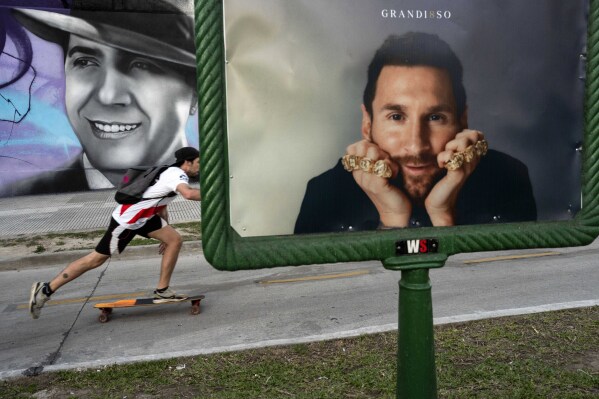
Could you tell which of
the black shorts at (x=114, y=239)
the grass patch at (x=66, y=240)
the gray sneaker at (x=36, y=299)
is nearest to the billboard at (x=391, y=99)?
the black shorts at (x=114, y=239)

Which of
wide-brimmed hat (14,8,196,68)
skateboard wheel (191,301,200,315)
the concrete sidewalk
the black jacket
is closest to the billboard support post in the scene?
the black jacket

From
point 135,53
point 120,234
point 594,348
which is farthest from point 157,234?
point 135,53

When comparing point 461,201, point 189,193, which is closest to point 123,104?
point 189,193

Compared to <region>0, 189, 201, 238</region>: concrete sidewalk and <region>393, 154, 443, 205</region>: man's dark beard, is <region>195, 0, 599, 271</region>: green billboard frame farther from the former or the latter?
<region>0, 189, 201, 238</region>: concrete sidewalk

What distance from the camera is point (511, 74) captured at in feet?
6.84

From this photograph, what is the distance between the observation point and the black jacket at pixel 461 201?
206 centimetres

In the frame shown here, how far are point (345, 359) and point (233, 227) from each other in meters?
2.90

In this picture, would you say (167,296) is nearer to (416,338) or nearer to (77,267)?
(77,267)

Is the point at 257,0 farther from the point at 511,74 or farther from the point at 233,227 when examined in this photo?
the point at 511,74

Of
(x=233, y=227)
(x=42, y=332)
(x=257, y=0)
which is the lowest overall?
(x=42, y=332)

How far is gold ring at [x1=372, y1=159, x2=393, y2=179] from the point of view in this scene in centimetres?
204

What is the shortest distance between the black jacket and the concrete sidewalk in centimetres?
981

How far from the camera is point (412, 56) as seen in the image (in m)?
2.00

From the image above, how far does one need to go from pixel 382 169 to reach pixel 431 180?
0.19 meters
